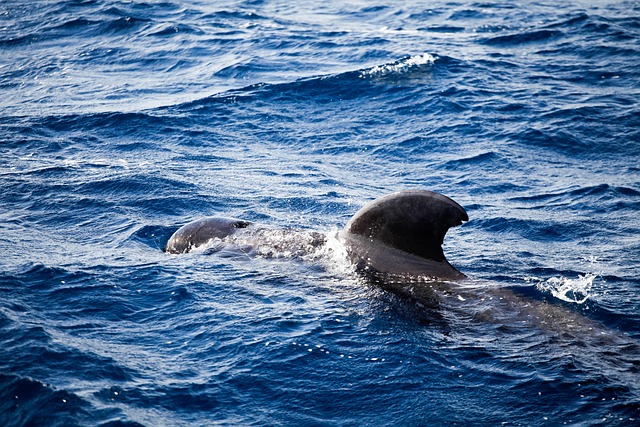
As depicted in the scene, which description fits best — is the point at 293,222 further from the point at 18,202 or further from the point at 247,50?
the point at 247,50

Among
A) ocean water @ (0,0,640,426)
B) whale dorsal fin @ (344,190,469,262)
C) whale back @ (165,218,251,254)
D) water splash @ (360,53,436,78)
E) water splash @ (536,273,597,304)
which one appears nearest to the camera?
ocean water @ (0,0,640,426)

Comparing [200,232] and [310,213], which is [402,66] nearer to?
[310,213]

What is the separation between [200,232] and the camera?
446 inches

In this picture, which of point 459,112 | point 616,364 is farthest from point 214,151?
point 616,364

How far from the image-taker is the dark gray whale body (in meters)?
9.37

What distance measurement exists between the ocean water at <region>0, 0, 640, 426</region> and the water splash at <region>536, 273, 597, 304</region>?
6cm

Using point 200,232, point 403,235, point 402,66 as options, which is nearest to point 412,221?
point 403,235

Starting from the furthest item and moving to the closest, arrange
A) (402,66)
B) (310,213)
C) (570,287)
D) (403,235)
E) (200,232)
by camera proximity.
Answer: (402,66), (310,213), (200,232), (570,287), (403,235)

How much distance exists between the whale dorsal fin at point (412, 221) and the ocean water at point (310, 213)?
1.80 feet

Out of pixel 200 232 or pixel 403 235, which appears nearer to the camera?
pixel 403 235

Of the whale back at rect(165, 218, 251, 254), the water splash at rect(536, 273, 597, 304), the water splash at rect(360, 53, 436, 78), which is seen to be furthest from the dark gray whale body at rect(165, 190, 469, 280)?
the water splash at rect(360, 53, 436, 78)

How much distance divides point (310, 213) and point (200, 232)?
235 centimetres

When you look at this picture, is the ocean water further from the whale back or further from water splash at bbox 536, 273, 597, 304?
the whale back

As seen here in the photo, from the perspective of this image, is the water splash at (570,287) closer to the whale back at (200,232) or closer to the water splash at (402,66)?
the whale back at (200,232)
